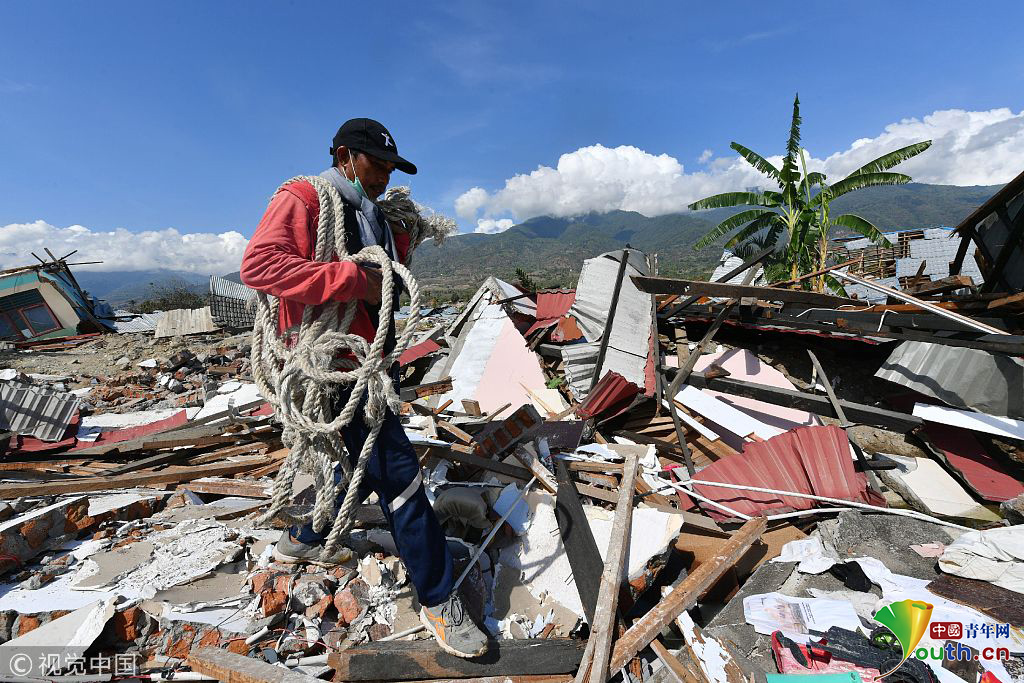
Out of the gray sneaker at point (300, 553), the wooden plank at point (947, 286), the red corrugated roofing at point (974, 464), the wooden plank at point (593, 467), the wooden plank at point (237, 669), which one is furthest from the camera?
the wooden plank at point (947, 286)

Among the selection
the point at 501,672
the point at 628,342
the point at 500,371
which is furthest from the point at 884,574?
the point at 500,371

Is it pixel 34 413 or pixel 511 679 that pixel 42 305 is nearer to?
pixel 34 413

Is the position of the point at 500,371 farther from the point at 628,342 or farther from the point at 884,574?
the point at 884,574

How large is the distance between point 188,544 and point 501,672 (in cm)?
177

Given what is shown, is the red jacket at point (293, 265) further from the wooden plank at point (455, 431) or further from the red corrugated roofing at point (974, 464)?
the red corrugated roofing at point (974, 464)

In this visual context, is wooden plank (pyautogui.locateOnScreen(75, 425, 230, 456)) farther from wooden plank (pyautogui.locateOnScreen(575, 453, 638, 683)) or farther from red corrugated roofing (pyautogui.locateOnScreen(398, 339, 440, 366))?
wooden plank (pyautogui.locateOnScreen(575, 453, 638, 683))

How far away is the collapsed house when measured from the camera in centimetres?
177

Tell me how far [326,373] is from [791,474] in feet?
10.4

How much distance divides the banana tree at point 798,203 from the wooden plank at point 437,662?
385 inches

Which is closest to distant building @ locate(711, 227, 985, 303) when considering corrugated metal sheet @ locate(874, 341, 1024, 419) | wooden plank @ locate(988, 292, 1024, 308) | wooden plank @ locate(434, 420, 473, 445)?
corrugated metal sheet @ locate(874, 341, 1024, 419)

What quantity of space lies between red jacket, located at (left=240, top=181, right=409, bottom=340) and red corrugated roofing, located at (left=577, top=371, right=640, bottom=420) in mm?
3130

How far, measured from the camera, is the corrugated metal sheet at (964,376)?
3584 millimetres

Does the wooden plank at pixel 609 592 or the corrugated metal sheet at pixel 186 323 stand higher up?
the corrugated metal sheet at pixel 186 323

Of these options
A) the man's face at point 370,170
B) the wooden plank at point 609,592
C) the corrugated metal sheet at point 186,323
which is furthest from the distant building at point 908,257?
the corrugated metal sheet at point 186,323
